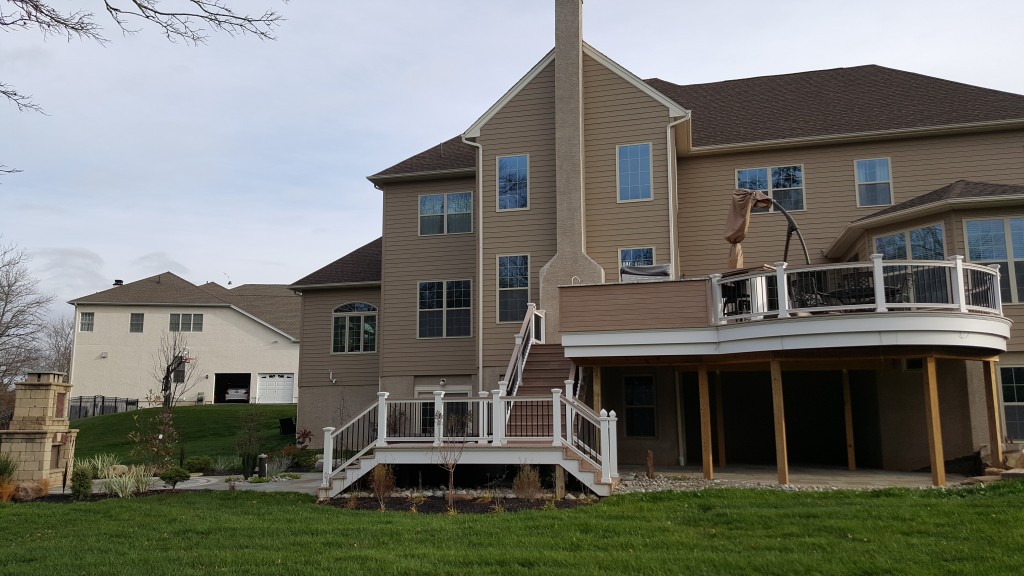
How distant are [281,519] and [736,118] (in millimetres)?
15761

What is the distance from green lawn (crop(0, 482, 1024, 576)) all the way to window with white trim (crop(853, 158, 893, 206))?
9211mm

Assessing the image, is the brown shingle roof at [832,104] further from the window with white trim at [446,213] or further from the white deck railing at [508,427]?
the white deck railing at [508,427]

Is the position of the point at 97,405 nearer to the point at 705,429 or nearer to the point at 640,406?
the point at 640,406

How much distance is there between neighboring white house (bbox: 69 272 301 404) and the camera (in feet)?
138

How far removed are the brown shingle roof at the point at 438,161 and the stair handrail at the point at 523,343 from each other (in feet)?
19.4

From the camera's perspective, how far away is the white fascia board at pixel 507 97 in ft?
65.5

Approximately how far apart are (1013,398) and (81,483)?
57.7 ft

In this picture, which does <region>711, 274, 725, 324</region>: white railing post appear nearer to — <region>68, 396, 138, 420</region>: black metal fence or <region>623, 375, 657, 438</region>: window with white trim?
<region>623, 375, 657, 438</region>: window with white trim

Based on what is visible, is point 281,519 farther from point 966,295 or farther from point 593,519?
point 966,295

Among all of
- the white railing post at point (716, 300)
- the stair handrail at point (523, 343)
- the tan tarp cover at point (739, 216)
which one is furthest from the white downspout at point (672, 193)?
the white railing post at point (716, 300)

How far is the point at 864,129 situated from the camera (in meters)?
19.2

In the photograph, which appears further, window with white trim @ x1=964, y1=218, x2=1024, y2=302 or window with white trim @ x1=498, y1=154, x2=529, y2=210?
window with white trim @ x1=498, y1=154, x2=529, y2=210

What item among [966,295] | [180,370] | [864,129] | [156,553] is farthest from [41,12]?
[180,370]

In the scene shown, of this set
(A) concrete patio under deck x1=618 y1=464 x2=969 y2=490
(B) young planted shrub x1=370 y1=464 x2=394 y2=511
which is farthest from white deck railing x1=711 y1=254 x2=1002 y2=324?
(B) young planted shrub x1=370 y1=464 x2=394 y2=511
